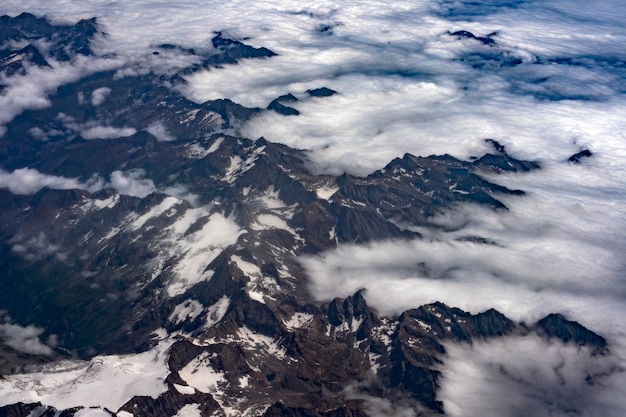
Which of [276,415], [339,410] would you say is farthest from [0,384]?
[339,410]

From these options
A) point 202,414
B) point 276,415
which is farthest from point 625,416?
point 202,414

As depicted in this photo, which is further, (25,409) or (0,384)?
(0,384)

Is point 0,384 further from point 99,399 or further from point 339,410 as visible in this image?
point 339,410

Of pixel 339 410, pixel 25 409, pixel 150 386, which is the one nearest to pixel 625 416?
pixel 339 410

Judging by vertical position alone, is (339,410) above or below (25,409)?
below

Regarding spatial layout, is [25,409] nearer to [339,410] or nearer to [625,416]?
[339,410]

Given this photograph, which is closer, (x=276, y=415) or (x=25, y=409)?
(x=25, y=409)

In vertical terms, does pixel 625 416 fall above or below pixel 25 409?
below

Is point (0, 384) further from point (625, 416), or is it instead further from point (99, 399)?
point (625, 416)
